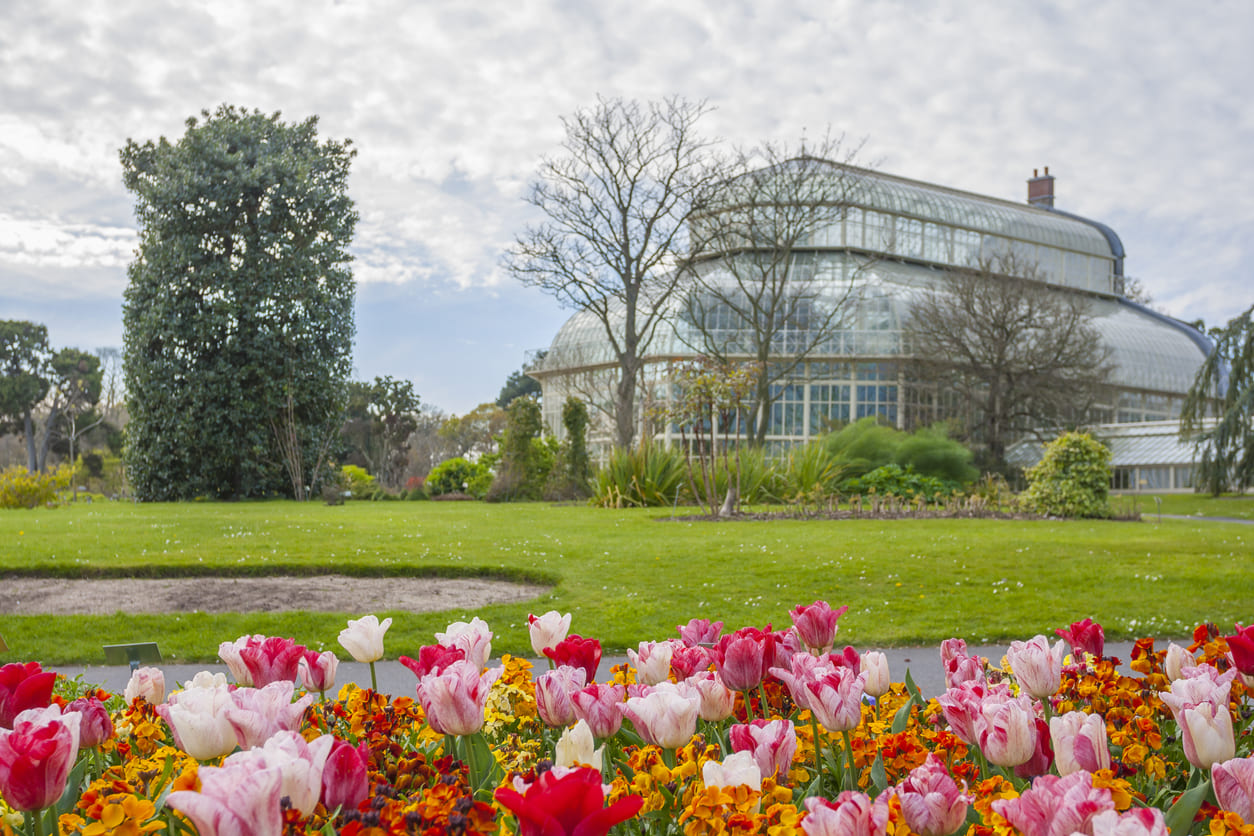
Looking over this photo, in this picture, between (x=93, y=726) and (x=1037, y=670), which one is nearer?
(x=93, y=726)

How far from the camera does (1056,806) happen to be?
3.48 ft

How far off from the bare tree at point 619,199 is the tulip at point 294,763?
20307 millimetres

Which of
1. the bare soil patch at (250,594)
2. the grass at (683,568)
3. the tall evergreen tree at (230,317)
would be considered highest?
the tall evergreen tree at (230,317)

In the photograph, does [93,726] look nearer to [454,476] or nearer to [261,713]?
[261,713]

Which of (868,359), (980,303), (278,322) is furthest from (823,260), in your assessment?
(278,322)

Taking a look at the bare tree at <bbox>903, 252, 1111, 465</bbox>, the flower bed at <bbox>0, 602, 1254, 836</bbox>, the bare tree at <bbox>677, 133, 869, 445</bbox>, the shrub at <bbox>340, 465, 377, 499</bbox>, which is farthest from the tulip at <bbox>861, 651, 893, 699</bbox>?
the bare tree at <bbox>903, 252, 1111, 465</bbox>

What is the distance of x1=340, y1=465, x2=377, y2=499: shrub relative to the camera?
24100mm

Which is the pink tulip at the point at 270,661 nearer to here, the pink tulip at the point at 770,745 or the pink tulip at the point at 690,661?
the pink tulip at the point at 690,661

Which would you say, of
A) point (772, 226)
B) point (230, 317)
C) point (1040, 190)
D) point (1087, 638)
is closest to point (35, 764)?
point (1087, 638)

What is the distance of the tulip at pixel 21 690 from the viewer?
1607mm

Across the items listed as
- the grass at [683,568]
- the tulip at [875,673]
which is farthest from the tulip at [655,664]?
the grass at [683,568]

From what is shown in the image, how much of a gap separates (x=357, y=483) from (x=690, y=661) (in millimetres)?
24554

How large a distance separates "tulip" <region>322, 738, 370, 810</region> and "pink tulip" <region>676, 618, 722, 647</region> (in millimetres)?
1104

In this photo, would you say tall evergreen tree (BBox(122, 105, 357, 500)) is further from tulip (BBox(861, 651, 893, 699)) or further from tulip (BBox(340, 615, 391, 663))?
tulip (BBox(861, 651, 893, 699))
